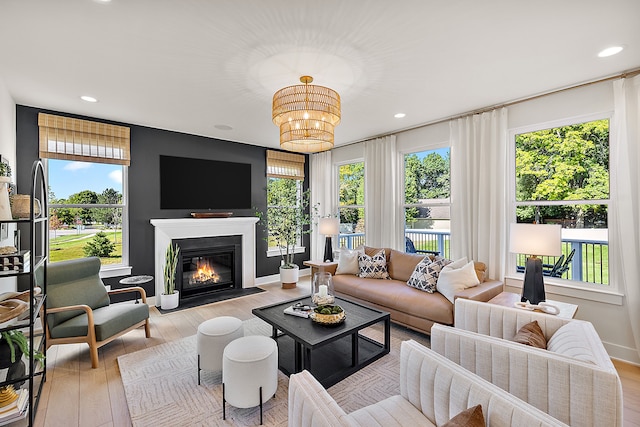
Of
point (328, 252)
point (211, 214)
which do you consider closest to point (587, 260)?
point (328, 252)

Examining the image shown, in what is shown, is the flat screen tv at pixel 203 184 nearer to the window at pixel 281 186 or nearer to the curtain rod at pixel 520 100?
the window at pixel 281 186

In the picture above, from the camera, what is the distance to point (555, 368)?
134 cm

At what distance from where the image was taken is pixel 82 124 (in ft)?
12.6

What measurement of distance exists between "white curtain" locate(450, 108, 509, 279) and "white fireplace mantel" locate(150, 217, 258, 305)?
3.48 metres

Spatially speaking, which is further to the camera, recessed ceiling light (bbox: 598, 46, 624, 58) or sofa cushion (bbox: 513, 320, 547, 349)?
A: recessed ceiling light (bbox: 598, 46, 624, 58)

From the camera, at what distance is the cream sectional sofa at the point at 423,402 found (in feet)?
3.50

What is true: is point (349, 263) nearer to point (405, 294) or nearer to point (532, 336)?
point (405, 294)

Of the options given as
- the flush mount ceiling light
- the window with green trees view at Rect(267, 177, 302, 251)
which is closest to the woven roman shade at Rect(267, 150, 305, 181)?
the window with green trees view at Rect(267, 177, 302, 251)

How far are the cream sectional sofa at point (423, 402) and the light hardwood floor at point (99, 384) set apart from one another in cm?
170

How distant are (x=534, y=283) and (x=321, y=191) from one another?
4145 mm

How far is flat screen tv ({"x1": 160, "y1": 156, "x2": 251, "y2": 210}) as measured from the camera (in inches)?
182

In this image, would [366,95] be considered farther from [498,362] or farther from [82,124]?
[82,124]

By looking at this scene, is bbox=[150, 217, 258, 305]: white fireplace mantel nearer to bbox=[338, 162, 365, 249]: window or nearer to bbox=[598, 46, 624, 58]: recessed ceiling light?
bbox=[338, 162, 365, 249]: window

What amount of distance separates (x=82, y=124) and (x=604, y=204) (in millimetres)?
6224
